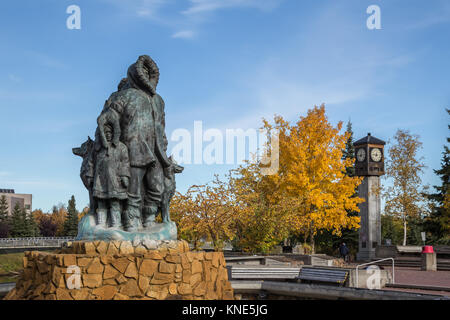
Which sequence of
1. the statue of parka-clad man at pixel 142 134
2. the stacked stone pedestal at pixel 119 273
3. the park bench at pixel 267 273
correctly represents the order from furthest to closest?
the park bench at pixel 267 273 < the statue of parka-clad man at pixel 142 134 < the stacked stone pedestal at pixel 119 273

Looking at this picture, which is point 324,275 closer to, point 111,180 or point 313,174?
point 111,180

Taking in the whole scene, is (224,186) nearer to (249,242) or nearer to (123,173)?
(249,242)

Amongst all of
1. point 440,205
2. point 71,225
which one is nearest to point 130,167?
point 440,205

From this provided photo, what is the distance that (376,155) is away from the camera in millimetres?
30422

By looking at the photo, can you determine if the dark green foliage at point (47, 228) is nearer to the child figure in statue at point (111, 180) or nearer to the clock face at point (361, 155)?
the clock face at point (361, 155)

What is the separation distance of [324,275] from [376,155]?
19627 mm

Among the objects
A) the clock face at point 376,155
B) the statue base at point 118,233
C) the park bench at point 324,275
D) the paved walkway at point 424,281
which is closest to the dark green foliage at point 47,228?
the clock face at point 376,155

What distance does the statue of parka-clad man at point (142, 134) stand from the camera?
8.77 meters

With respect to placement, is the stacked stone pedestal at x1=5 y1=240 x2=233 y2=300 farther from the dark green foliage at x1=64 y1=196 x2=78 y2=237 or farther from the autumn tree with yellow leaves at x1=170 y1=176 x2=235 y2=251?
the dark green foliage at x1=64 y1=196 x2=78 y2=237

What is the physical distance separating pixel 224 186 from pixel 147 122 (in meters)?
16.8

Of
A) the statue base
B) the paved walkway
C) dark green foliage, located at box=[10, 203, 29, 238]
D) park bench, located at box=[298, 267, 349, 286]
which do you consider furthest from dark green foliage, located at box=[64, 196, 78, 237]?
the statue base

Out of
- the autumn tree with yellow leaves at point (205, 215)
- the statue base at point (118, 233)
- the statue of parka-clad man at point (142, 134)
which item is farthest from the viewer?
the autumn tree with yellow leaves at point (205, 215)

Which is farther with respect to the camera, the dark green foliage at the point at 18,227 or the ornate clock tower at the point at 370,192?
the dark green foliage at the point at 18,227
